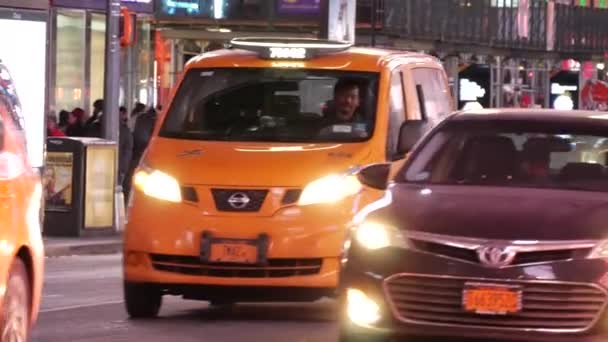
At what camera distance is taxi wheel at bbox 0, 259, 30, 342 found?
10.5m

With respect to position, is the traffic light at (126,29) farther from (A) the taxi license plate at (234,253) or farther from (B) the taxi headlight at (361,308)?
(B) the taxi headlight at (361,308)

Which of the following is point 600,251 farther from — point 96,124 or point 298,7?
point 298,7

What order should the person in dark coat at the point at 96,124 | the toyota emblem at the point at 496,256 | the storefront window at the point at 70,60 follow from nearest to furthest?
the toyota emblem at the point at 496,256 → the person in dark coat at the point at 96,124 → the storefront window at the point at 70,60

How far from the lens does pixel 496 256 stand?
10789 mm

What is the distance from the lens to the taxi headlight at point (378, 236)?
11.0 meters

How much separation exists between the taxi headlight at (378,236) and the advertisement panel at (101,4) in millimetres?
17524

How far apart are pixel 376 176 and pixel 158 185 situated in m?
2.56

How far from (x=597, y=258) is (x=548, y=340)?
0.49 m

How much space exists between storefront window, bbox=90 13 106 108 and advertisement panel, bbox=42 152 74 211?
1595 centimetres

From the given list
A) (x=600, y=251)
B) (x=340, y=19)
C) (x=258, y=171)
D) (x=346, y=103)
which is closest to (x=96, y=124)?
(x=340, y=19)

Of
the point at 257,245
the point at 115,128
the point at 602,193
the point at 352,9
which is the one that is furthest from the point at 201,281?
the point at 352,9

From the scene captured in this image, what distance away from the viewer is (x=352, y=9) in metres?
32.7

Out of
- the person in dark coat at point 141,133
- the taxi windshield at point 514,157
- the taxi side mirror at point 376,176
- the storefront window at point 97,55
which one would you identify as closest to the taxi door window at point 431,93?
the taxi windshield at point 514,157

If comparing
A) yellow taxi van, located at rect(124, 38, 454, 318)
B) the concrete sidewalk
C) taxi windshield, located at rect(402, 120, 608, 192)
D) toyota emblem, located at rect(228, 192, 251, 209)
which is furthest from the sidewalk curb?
taxi windshield, located at rect(402, 120, 608, 192)
